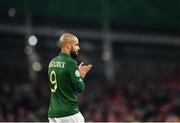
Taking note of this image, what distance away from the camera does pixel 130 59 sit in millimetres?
18906

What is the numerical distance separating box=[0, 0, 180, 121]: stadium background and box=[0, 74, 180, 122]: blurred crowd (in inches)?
0.9

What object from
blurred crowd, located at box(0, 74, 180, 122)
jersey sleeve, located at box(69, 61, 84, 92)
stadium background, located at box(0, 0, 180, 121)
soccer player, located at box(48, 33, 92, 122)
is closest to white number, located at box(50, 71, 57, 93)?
soccer player, located at box(48, 33, 92, 122)

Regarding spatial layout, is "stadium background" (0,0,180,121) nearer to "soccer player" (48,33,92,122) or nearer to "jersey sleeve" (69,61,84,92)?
"soccer player" (48,33,92,122)

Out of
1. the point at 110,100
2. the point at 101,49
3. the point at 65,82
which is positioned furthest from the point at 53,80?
the point at 101,49

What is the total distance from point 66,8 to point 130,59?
2.95 metres

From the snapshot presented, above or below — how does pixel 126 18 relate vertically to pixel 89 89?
above

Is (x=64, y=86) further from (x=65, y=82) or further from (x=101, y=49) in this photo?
(x=101, y=49)

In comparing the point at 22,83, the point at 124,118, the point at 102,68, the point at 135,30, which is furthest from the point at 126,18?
the point at 124,118

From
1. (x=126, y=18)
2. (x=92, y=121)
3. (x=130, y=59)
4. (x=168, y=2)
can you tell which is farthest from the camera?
(x=130, y=59)

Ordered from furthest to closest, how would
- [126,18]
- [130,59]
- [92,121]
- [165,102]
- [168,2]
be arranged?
[130,59] < [126,18] < [168,2] < [165,102] < [92,121]

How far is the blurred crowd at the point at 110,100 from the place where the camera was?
547 inches

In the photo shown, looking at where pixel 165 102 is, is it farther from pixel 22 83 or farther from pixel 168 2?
pixel 22 83

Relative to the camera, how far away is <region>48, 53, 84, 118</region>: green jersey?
645cm

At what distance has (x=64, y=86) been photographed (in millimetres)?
6469
